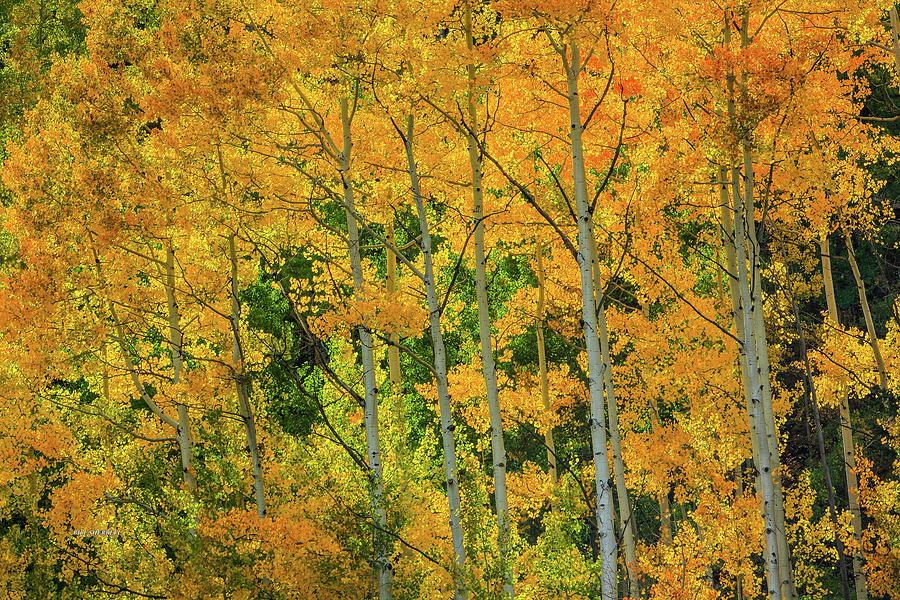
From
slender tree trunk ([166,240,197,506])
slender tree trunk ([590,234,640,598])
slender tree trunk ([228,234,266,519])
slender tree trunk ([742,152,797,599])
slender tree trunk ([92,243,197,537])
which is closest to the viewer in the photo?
slender tree trunk ([590,234,640,598])

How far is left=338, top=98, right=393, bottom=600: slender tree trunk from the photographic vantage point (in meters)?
10.1

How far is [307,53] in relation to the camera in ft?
33.9

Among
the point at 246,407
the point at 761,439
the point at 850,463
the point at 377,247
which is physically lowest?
the point at 761,439

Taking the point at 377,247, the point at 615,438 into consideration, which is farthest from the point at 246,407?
the point at 615,438

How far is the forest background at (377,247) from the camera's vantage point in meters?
10.2

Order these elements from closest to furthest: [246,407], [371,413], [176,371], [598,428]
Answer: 1. [598,428]
2. [371,413]
3. [246,407]
4. [176,371]

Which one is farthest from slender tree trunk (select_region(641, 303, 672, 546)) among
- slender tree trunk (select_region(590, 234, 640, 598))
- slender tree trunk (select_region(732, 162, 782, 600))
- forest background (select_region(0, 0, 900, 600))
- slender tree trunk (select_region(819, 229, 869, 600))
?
slender tree trunk (select_region(732, 162, 782, 600))

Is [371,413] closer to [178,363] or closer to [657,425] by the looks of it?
[178,363]

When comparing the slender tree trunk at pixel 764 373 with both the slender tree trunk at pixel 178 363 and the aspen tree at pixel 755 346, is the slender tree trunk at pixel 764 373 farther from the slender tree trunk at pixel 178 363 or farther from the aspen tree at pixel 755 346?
the slender tree trunk at pixel 178 363

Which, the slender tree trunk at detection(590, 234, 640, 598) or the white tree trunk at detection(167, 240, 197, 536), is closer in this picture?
the slender tree trunk at detection(590, 234, 640, 598)

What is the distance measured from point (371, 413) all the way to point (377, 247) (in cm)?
322

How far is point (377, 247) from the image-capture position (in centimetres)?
1316

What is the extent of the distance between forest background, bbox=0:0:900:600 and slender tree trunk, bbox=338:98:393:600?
0.04 metres

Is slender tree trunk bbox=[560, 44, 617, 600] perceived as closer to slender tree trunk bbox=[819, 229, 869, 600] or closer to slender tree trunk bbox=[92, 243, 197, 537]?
slender tree trunk bbox=[92, 243, 197, 537]
